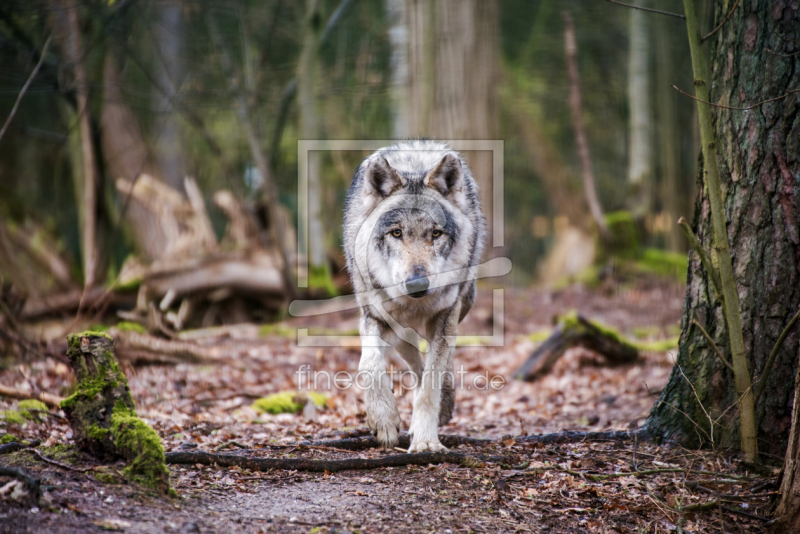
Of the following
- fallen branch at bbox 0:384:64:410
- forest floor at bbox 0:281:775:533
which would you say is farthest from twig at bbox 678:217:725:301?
fallen branch at bbox 0:384:64:410

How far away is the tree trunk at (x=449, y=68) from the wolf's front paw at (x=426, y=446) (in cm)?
589

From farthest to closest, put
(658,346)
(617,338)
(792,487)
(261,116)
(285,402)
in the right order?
(261,116) → (658,346) → (617,338) → (285,402) → (792,487)

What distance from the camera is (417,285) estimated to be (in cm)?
406

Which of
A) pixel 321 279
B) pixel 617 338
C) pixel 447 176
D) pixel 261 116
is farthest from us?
pixel 261 116

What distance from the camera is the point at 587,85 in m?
20.0

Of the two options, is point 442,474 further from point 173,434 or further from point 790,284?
point 790,284

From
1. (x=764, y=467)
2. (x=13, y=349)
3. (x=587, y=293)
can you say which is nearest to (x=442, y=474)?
(x=764, y=467)

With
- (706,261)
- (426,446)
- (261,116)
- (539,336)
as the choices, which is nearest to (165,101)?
(261,116)

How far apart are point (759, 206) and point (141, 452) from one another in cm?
385

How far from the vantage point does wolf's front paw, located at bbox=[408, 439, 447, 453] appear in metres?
4.00

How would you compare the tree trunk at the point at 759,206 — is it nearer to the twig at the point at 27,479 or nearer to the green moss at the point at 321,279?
the twig at the point at 27,479

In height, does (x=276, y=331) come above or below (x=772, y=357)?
below

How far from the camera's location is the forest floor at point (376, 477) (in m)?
2.74

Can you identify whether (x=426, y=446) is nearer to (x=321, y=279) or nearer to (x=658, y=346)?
(x=658, y=346)
